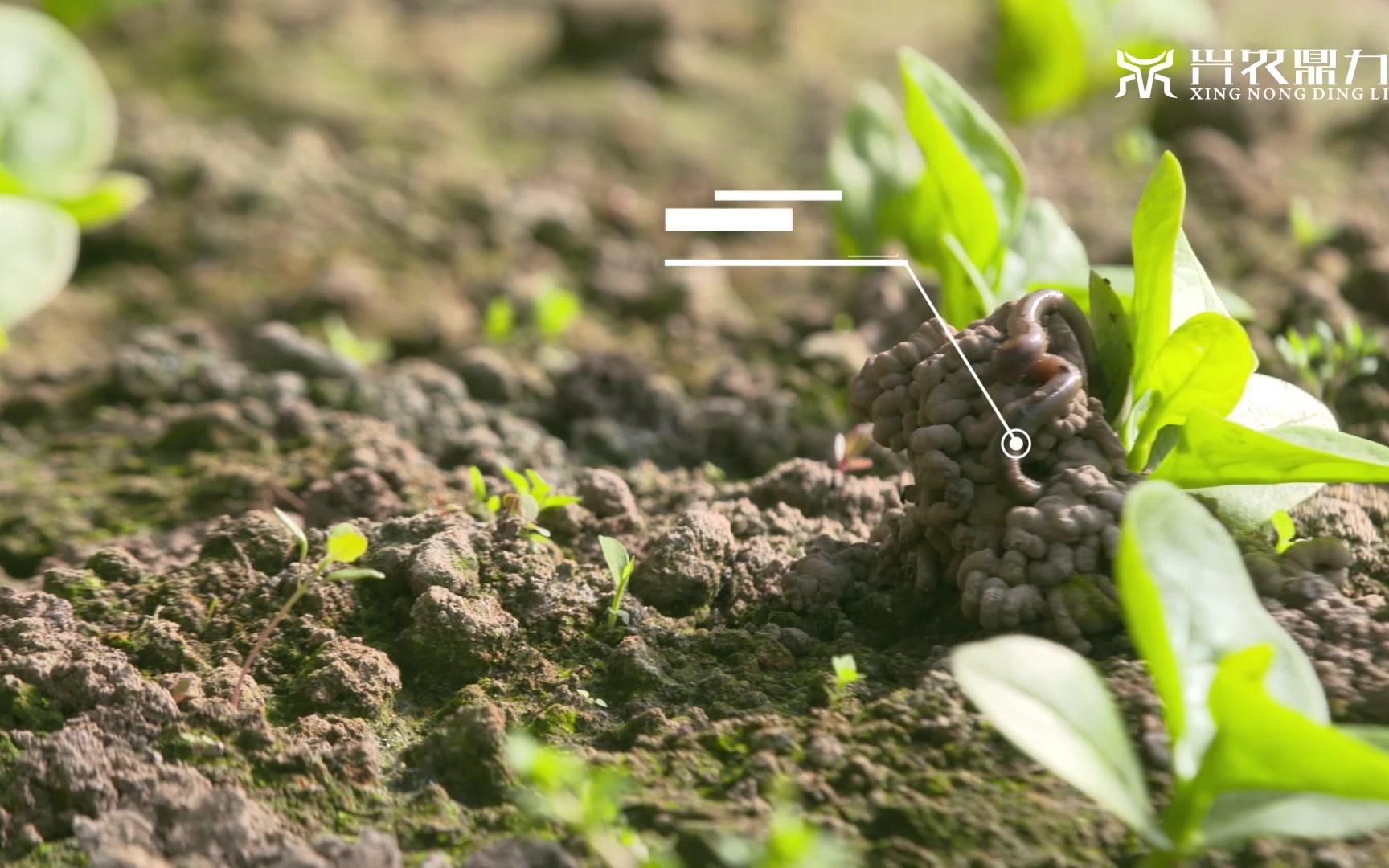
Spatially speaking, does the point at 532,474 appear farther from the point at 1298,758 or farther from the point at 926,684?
the point at 1298,758

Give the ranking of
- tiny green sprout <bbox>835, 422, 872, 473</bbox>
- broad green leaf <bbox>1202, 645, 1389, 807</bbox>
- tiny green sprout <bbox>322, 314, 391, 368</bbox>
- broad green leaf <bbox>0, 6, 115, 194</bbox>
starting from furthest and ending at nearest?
1. tiny green sprout <bbox>322, 314, 391, 368</bbox>
2. broad green leaf <bbox>0, 6, 115, 194</bbox>
3. tiny green sprout <bbox>835, 422, 872, 473</bbox>
4. broad green leaf <bbox>1202, 645, 1389, 807</bbox>

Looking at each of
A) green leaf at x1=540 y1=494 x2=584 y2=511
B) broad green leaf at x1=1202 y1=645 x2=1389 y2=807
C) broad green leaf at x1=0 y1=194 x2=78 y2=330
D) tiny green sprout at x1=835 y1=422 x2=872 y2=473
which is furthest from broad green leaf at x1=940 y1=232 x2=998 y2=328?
broad green leaf at x1=0 y1=194 x2=78 y2=330

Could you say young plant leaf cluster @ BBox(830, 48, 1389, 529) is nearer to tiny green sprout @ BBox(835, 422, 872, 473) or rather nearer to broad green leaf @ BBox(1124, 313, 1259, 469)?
broad green leaf @ BBox(1124, 313, 1259, 469)

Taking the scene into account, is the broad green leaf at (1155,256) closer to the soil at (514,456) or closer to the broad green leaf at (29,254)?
the soil at (514,456)

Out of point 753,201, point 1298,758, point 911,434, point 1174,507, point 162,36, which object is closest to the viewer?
point 1298,758

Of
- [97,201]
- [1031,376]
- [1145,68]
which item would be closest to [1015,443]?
[1031,376]

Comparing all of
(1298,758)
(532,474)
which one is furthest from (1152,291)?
(532,474)

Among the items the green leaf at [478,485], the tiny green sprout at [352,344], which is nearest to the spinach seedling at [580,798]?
the green leaf at [478,485]
